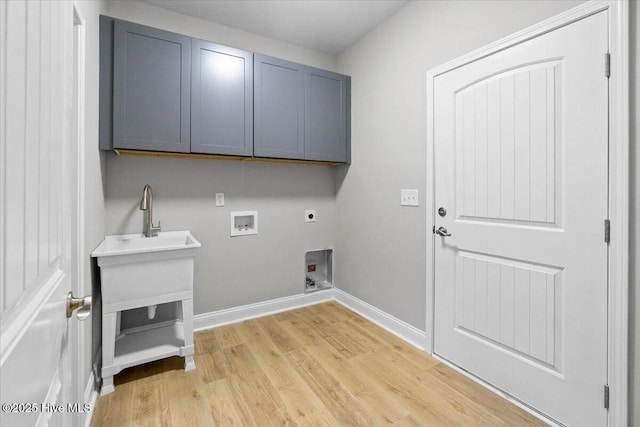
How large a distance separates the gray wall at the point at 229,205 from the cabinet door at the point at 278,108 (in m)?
0.34

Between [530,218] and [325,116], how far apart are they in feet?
6.16

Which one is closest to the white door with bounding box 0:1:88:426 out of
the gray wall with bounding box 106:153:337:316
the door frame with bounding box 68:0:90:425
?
the door frame with bounding box 68:0:90:425

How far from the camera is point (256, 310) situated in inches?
109

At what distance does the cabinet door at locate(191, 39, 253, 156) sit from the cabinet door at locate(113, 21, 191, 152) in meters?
0.06

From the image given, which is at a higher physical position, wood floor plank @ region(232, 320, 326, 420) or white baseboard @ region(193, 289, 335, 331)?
white baseboard @ region(193, 289, 335, 331)

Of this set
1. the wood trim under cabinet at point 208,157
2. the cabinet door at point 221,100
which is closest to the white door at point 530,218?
the wood trim under cabinet at point 208,157

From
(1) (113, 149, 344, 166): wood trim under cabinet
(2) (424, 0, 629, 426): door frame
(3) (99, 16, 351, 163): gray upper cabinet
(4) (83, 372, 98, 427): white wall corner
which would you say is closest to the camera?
(2) (424, 0, 629, 426): door frame

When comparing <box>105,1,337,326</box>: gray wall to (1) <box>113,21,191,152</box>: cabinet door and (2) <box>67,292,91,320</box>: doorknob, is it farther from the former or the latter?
(2) <box>67,292,91,320</box>: doorknob

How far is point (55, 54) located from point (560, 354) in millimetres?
2214

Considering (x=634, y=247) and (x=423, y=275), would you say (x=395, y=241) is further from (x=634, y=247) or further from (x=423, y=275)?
(x=634, y=247)

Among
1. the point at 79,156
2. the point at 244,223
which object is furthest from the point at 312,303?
the point at 79,156

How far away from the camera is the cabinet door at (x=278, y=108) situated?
245cm

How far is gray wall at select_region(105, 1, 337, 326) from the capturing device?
7.45 ft

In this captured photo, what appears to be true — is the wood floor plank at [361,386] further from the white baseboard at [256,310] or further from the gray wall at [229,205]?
the gray wall at [229,205]
